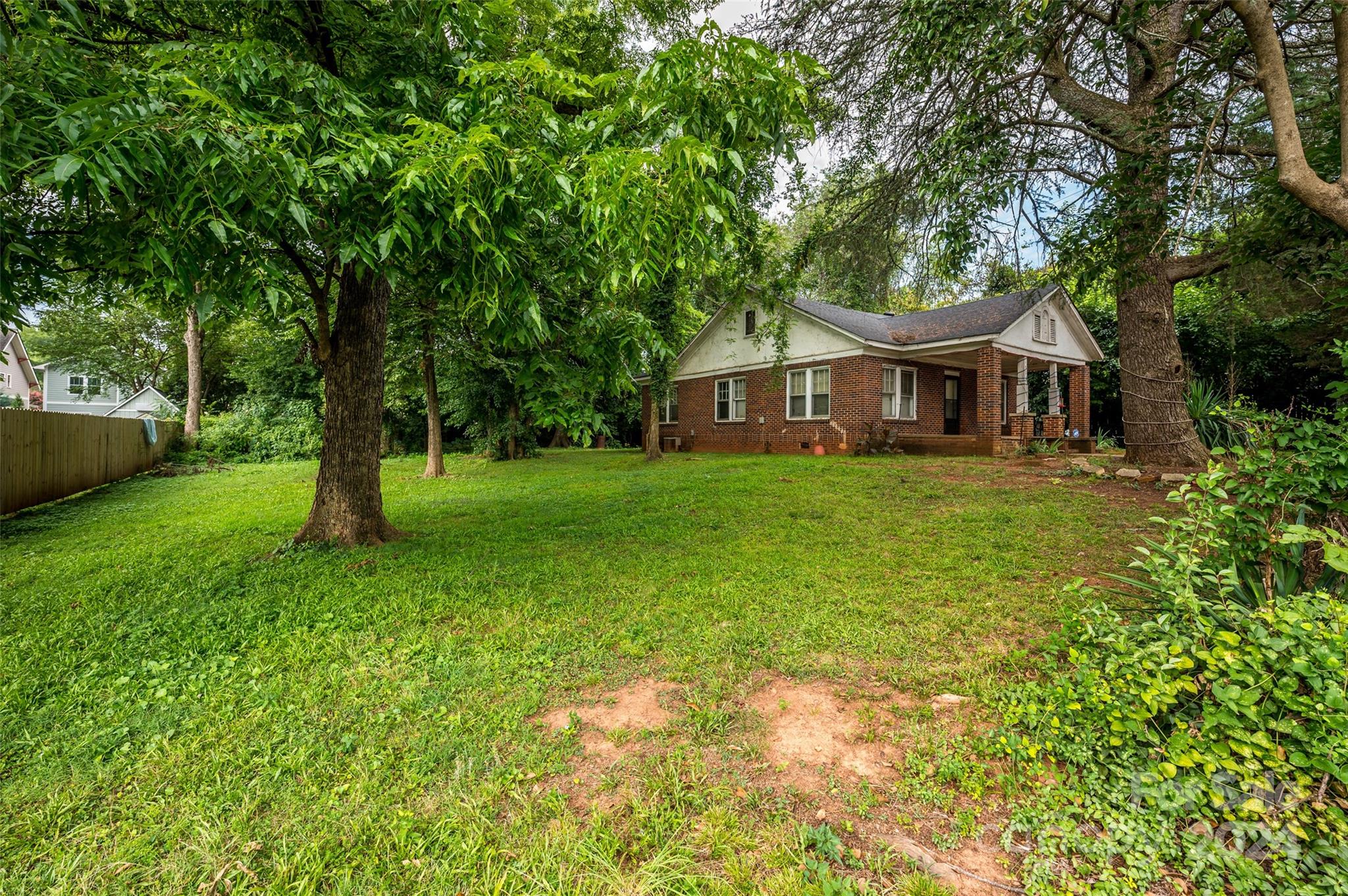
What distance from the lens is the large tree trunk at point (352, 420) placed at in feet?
17.1

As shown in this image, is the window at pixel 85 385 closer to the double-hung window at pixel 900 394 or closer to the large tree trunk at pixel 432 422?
the large tree trunk at pixel 432 422

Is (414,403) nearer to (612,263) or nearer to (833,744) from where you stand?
(612,263)

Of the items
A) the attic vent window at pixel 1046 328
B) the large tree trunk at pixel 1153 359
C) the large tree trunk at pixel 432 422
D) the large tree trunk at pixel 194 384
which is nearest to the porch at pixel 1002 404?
the attic vent window at pixel 1046 328

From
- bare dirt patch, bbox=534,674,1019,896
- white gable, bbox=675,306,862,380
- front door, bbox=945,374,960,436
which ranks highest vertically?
white gable, bbox=675,306,862,380

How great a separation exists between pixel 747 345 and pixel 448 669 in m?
14.9

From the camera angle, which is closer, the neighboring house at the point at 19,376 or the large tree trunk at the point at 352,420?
the large tree trunk at the point at 352,420

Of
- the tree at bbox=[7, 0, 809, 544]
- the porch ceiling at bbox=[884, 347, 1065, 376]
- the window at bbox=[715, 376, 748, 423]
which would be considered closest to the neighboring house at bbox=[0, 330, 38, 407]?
the window at bbox=[715, 376, 748, 423]

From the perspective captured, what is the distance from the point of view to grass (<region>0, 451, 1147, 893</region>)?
5.73 feet

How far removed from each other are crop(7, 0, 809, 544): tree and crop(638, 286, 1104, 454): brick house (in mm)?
8378

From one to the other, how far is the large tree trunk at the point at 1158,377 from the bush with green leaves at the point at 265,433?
20542 millimetres

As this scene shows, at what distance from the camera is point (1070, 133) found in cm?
681

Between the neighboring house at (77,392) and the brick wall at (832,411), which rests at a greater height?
the neighboring house at (77,392)

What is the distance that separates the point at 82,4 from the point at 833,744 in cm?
676

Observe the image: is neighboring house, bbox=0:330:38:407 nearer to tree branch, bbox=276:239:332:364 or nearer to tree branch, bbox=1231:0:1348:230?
tree branch, bbox=276:239:332:364
